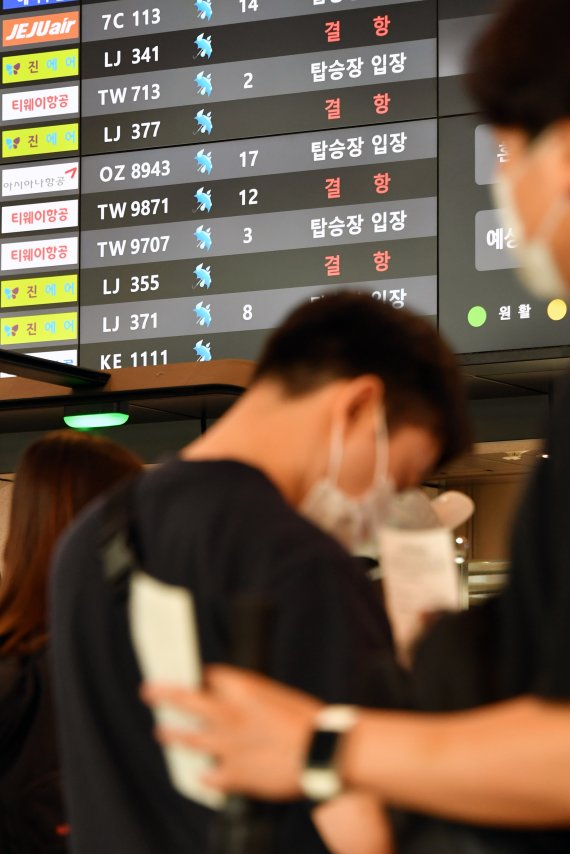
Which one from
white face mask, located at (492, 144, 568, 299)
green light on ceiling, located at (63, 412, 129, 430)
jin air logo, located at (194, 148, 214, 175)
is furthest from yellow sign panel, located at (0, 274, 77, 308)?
white face mask, located at (492, 144, 568, 299)

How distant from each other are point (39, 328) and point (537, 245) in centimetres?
375

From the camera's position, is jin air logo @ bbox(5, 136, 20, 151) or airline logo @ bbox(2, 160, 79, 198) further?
jin air logo @ bbox(5, 136, 20, 151)

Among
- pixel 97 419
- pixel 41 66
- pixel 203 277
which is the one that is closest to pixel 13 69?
pixel 41 66

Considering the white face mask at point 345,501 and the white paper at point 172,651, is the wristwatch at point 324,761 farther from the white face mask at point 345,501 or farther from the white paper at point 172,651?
the white face mask at point 345,501

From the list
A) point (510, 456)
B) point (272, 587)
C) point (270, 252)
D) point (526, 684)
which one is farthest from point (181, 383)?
point (526, 684)

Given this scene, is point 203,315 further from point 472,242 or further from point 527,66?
point 527,66

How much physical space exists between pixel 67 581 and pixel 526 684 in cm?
58

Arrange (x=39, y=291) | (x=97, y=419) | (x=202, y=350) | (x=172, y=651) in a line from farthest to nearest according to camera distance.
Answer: (x=97, y=419), (x=39, y=291), (x=202, y=350), (x=172, y=651)

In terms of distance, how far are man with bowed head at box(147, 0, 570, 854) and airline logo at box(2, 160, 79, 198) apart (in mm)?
3772

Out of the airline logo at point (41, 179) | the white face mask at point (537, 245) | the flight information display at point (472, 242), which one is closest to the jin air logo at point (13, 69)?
the airline logo at point (41, 179)

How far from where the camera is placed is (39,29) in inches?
188

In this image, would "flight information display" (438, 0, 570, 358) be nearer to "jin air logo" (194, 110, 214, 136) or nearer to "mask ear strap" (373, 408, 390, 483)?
"jin air logo" (194, 110, 214, 136)

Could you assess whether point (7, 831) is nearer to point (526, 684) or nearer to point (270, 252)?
point (526, 684)

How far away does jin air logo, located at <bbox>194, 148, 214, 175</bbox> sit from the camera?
4473 mm
